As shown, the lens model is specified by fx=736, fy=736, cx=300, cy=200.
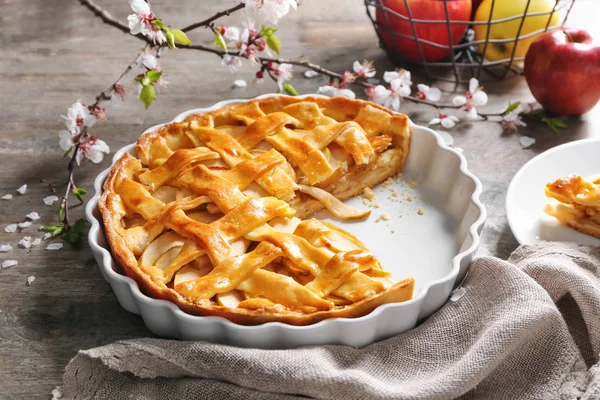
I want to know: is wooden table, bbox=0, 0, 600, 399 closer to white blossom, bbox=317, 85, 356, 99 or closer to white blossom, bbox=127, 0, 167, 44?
white blossom, bbox=317, 85, 356, 99

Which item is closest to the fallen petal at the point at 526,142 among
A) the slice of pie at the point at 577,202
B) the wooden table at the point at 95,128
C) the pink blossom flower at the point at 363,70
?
the wooden table at the point at 95,128

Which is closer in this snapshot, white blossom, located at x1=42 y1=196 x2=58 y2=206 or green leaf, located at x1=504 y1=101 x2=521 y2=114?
white blossom, located at x1=42 y1=196 x2=58 y2=206

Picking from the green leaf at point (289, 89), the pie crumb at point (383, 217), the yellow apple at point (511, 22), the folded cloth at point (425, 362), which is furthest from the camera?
the yellow apple at point (511, 22)

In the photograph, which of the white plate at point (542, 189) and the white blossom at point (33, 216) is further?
the white blossom at point (33, 216)

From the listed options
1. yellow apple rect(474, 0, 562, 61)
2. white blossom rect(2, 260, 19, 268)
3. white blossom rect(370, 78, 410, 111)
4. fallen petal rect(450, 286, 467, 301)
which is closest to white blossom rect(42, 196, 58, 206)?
white blossom rect(2, 260, 19, 268)

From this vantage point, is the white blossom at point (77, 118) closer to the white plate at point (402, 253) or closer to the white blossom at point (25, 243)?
the white plate at point (402, 253)

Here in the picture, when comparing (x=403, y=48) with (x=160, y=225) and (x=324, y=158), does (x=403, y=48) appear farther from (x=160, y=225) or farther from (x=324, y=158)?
(x=160, y=225)

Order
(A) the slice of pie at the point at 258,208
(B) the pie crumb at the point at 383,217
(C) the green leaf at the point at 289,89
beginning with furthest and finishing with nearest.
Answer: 1. (C) the green leaf at the point at 289,89
2. (B) the pie crumb at the point at 383,217
3. (A) the slice of pie at the point at 258,208

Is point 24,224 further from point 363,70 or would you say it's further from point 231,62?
point 363,70

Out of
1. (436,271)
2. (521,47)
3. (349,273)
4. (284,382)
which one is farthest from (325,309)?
(521,47)
